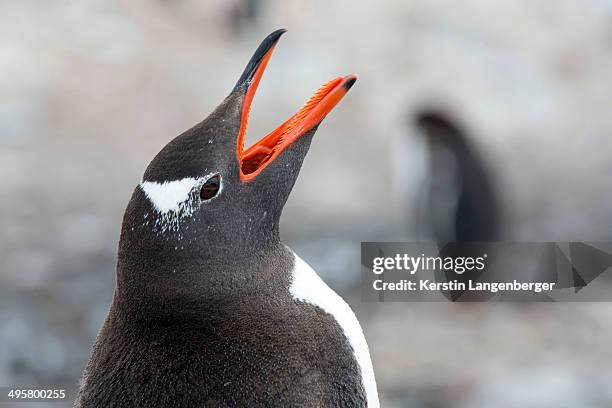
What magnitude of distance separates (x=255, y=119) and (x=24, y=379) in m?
2.24

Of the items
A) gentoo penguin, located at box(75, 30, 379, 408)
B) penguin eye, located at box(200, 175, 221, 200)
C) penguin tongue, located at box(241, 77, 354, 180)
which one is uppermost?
penguin tongue, located at box(241, 77, 354, 180)

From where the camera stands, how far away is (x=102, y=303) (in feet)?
10.3

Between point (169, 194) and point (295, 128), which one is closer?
point (169, 194)

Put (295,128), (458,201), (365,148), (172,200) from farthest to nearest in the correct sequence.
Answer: (365,148) → (458,201) → (295,128) → (172,200)

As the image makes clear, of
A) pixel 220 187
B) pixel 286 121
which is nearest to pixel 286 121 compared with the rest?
pixel 286 121

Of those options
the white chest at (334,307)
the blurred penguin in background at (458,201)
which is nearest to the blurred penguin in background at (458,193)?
the blurred penguin in background at (458,201)

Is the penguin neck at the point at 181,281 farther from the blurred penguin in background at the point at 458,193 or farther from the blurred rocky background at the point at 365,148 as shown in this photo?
A: the blurred penguin in background at the point at 458,193

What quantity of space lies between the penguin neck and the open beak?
0.38 feet

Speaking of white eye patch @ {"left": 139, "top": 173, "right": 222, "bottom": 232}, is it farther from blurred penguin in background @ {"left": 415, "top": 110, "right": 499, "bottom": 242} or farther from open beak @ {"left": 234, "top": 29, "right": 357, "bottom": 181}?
blurred penguin in background @ {"left": 415, "top": 110, "right": 499, "bottom": 242}

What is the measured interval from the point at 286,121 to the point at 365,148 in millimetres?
3702

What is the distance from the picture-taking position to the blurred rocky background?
3.02m

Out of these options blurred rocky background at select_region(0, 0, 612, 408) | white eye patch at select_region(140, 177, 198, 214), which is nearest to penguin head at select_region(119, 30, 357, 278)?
white eye patch at select_region(140, 177, 198, 214)

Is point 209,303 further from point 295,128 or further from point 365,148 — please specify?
point 365,148

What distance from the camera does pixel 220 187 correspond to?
36.5 inches
